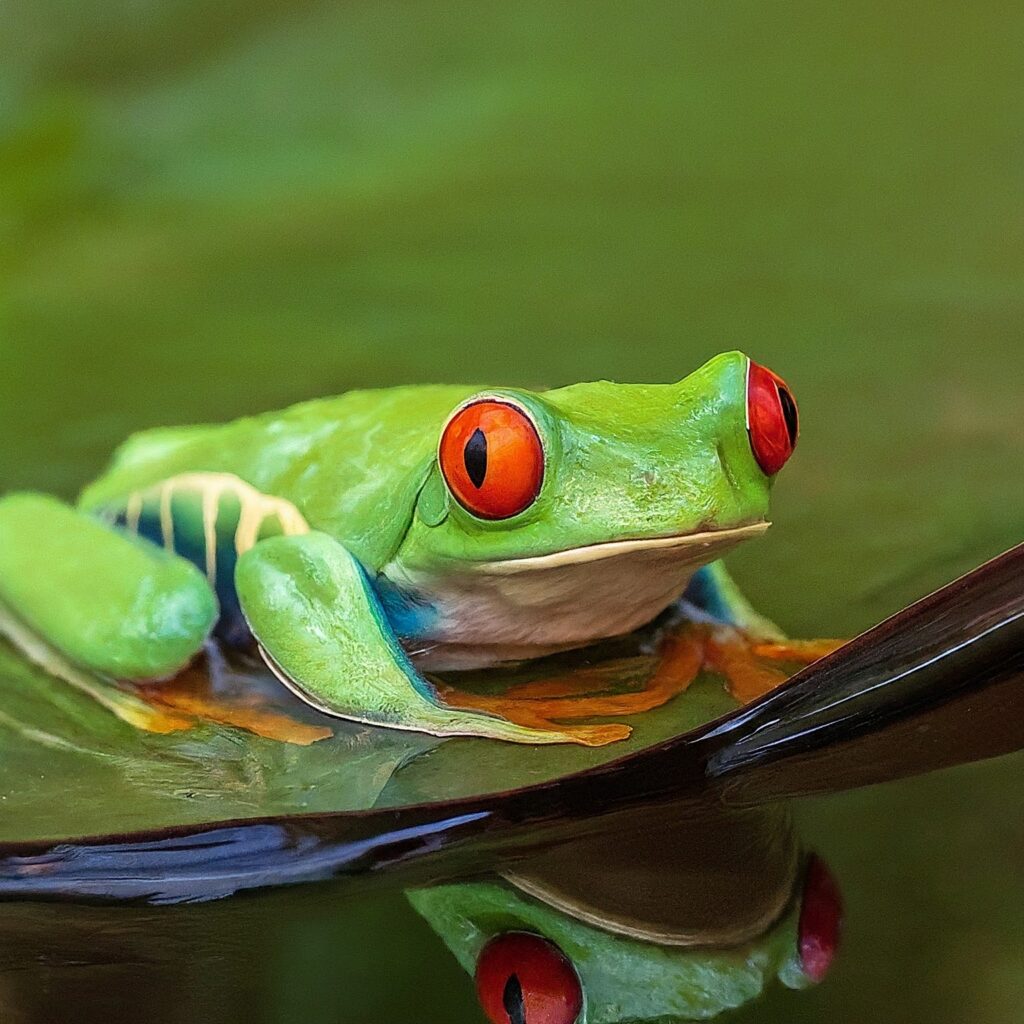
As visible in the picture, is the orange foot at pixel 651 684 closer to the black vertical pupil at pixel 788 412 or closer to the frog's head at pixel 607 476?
the frog's head at pixel 607 476

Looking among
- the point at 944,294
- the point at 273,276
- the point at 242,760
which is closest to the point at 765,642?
the point at 242,760

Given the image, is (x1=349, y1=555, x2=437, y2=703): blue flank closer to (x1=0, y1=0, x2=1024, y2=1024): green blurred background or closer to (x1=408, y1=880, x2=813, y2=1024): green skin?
(x1=408, y1=880, x2=813, y2=1024): green skin

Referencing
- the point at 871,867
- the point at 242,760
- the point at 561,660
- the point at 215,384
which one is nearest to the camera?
the point at 871,867

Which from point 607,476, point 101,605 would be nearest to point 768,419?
point 607,476

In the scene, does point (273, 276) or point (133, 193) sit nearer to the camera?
point (273, 276)

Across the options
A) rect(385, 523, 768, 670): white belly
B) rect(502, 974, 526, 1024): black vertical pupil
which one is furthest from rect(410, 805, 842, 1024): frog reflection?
rect(385, 523, 768, 670): white belly

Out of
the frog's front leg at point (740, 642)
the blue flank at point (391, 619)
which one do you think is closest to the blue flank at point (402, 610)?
the blue flank at point (391, 619)

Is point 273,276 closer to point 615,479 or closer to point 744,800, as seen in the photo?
point 615,479
